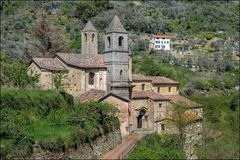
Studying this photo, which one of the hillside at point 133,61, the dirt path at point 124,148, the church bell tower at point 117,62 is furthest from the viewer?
the church bell tower at point 117,62

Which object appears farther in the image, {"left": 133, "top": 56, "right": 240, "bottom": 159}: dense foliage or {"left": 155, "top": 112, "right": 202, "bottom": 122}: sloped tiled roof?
{"left": 133, "top": 56, "right": 240, "bottom": 159}: dense foliage

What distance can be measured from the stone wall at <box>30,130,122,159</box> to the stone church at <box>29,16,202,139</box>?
4150 millimetres

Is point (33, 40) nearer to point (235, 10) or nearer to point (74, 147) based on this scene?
point (74, 147)

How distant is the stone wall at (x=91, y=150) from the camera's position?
24.5m

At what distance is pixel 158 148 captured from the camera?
38.9m

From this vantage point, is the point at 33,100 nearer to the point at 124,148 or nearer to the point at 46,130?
the point at 46,130

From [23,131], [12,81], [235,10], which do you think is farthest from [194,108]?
[235,10]

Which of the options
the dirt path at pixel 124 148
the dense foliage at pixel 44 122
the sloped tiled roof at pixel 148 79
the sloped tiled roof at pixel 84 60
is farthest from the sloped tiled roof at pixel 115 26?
the dense foliage at pixel 44 122

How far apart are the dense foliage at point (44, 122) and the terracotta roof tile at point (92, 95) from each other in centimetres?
578

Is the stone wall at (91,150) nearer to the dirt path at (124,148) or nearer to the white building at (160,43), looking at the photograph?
the dirt path at (124,148)

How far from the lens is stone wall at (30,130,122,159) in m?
24.5

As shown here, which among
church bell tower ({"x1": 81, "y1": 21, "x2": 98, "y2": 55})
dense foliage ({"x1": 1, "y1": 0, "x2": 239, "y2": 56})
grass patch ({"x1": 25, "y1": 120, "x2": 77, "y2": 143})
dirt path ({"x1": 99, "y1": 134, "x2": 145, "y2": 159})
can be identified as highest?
dense foliage ({"x1": 1, "y1": 0, "x2": 239, "y2": 56})

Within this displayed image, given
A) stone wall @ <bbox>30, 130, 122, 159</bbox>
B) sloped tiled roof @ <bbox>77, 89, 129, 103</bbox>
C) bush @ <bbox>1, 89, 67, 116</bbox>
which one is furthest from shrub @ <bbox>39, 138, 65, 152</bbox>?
sloped tiled roof @ <bbox>77, 89, 129, 103</bbox>

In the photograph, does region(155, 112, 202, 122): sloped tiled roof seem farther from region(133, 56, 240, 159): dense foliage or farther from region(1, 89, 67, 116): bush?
region(1, 89, 67, 116): bush
